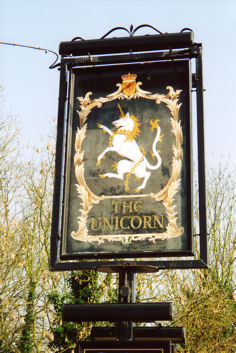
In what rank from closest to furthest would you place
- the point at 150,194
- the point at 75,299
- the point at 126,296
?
1. the point at 126,296
2. the point at 150,194
3. the point at 75,299

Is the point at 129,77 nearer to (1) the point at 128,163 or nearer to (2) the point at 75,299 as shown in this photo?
(1) the point at 128,163

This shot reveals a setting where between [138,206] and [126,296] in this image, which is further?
[138,206]

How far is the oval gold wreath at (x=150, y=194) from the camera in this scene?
535cm

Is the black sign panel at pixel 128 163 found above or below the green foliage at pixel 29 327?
above

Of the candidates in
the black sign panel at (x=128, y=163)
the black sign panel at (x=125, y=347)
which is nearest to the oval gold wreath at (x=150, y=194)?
the black sign panel at (x=128, y=163)

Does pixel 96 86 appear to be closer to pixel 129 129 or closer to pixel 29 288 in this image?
pixel 129 129

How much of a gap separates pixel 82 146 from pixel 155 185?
0.94 m

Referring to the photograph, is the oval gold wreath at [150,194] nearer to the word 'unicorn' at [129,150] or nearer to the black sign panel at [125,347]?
the word 'unicorn' at [129,150]

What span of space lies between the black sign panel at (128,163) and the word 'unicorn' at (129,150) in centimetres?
1

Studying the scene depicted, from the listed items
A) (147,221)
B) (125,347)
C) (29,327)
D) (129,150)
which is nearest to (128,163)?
(129,150)

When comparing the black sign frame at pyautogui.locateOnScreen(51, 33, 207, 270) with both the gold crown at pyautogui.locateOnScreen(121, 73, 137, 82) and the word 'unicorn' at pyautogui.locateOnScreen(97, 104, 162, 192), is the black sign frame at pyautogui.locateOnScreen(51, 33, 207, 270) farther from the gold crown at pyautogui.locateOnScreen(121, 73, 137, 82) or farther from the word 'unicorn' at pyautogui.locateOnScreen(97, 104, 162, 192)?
the word 'unicorn' at pyautogui.locateOnScreen(97, 104, 162, 192)

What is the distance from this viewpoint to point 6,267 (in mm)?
18844

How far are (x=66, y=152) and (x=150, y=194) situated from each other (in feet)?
3.42

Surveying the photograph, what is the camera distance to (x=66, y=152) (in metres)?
5.86
